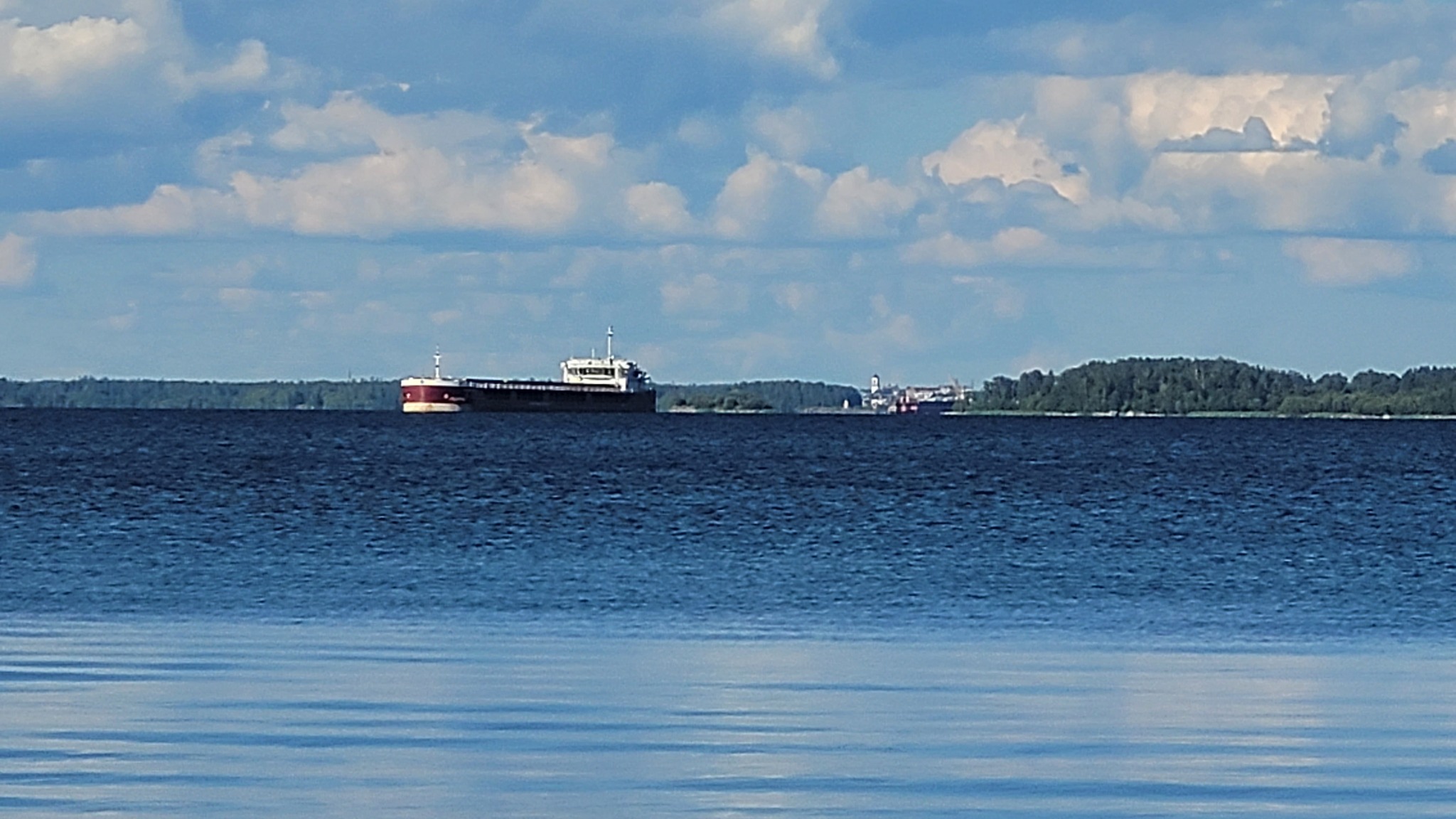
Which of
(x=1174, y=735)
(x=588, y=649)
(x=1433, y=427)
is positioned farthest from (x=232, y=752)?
(x=1433, y=427)

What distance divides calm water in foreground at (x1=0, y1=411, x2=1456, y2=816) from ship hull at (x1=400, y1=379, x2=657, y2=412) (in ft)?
388

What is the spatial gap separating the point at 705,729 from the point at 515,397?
574 feet

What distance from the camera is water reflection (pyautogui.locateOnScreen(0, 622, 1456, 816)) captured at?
15406 mm

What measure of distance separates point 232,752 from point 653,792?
3168 millimetres

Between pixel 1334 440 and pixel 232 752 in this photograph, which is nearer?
pixel 232 752

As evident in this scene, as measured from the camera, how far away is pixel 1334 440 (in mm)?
136875

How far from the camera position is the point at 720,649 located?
26.1m

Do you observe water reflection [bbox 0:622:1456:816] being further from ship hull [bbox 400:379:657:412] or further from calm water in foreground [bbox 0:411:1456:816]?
ship hull [bbox 400:379:657:412]

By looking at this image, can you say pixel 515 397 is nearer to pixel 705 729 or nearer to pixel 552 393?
pixel 552 393

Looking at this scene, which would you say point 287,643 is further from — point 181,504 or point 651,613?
point 181,504

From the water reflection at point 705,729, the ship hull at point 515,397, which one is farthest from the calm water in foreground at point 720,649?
the ship hull at point 515,397

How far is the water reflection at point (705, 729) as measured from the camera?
1541 centimetres

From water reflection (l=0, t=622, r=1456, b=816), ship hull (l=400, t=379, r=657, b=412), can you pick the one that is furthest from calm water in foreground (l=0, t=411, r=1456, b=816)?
ship hull (l=400, t=379, r=657, b=412)

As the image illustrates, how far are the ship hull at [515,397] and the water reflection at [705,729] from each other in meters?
164
